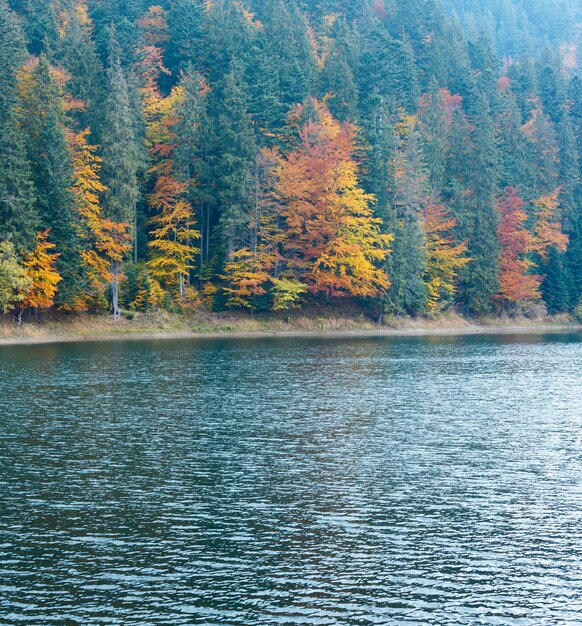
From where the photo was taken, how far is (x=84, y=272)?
234 feet

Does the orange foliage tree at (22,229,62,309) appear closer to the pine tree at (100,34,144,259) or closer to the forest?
the forest

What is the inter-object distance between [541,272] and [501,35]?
110227mm

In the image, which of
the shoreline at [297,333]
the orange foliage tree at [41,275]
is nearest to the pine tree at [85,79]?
the orange foliage tree at [41,275]

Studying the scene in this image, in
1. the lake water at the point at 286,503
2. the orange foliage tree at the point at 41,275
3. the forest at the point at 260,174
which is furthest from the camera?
the forest at the point at 260,174

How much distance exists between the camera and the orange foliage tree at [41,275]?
66875mm

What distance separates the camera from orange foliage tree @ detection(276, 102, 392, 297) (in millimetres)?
83812

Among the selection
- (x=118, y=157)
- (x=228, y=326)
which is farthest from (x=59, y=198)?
(x=228, y=326)

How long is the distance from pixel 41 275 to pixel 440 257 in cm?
4788

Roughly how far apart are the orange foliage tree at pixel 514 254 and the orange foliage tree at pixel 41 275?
54.8 m

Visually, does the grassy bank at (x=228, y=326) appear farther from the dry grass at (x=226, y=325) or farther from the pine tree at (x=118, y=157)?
the pine tree at (x=118, y=157)

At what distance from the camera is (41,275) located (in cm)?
6725

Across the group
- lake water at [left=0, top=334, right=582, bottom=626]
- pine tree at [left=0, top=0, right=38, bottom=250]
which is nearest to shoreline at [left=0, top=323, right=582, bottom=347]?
pine tree at [left=0, top=0, right=38, bottom=250]

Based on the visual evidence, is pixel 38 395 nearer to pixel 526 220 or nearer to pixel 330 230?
pixel 330 230

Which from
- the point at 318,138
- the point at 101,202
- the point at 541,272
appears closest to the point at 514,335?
the point at 541,272
